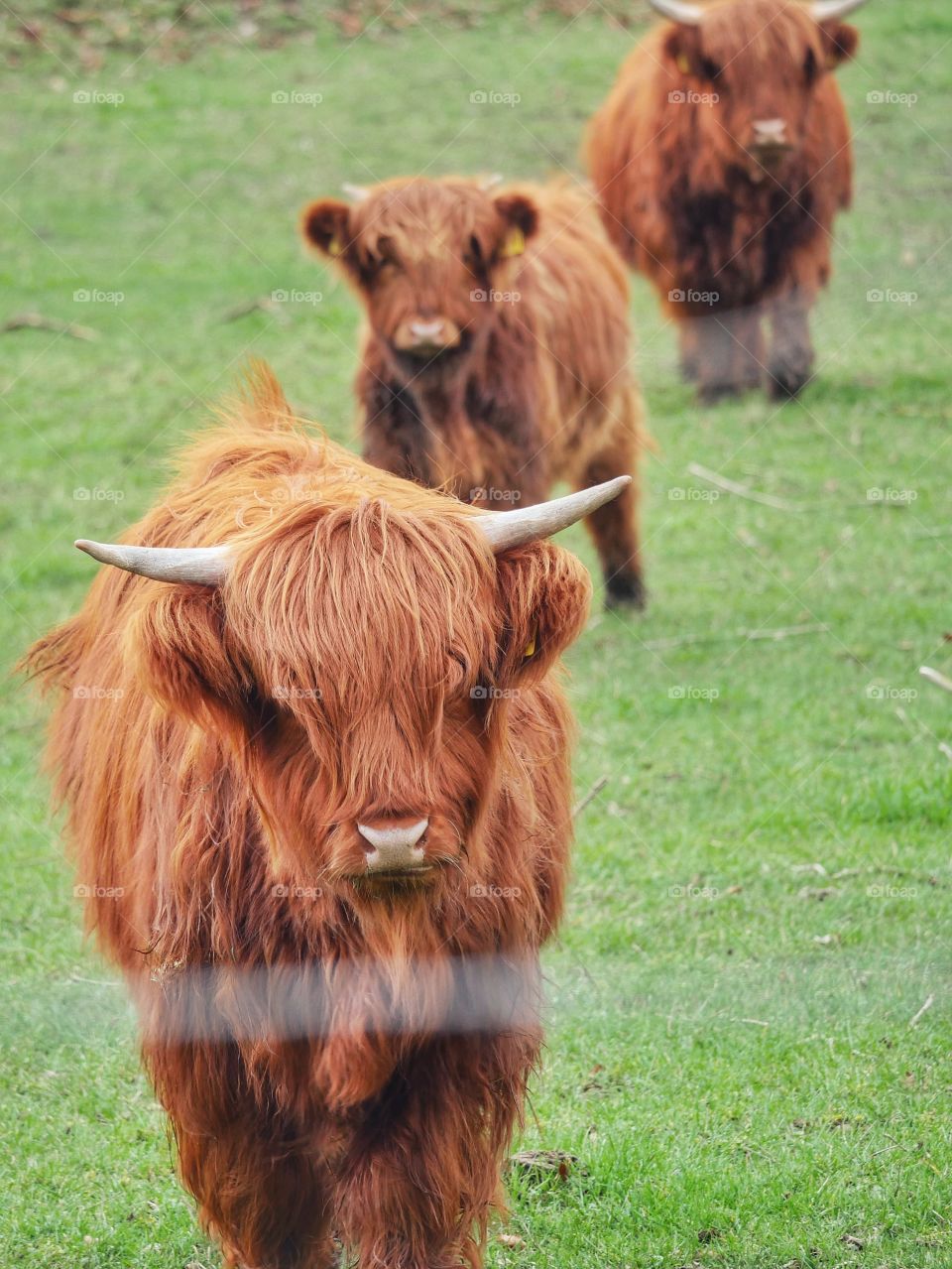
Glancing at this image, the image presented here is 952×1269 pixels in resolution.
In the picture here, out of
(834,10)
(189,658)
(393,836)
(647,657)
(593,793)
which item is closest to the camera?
(393,836)

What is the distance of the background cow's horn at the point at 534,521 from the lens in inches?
109

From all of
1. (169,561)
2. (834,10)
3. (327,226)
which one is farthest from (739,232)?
(169,561)

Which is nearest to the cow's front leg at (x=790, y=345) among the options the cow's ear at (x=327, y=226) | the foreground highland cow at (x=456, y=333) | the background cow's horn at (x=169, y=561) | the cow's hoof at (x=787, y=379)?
the cow's hoof at (x=787, y=379)

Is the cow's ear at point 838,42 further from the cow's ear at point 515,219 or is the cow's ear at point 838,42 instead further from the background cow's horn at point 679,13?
the cow's ear at point 515,219

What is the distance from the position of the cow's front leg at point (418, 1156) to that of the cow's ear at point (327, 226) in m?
4.70

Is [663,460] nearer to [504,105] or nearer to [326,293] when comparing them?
[326,293]

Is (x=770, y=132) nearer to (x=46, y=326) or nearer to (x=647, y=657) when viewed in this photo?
(x=647, y=657)

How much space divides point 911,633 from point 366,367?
261 cm

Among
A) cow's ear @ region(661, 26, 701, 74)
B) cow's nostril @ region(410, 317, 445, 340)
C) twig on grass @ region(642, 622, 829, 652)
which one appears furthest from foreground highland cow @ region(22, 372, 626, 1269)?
cow's ear @ region(661, 26, 701, 74)

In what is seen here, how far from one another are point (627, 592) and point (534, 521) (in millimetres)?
5109

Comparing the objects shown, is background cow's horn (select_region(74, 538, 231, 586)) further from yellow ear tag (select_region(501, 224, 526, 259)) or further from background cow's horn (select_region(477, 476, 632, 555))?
yellow ear tag (select_region(501, 224, 526, 259))

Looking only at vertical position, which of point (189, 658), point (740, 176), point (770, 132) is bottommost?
point (740, 176)

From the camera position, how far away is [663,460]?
912cm

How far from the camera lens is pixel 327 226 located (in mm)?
7016
